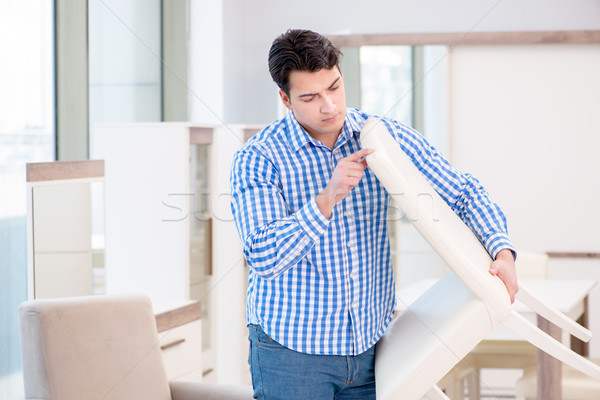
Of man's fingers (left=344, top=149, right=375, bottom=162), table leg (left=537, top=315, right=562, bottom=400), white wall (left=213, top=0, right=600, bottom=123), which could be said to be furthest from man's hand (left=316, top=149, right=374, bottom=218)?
white wall (left=213, top=0, right=600, bottom=123)

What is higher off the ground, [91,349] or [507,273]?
[507,273]

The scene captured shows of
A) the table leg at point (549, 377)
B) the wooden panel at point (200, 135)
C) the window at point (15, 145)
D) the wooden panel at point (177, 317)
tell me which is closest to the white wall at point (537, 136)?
the wooden panel at point (200, 135)

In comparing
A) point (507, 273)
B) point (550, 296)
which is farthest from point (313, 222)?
point (550, 296)

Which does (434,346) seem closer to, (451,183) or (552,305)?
(451,183)

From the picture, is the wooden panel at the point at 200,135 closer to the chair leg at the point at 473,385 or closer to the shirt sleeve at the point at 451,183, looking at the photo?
the chair leg at the point at 473,385

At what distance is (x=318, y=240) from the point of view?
4.21ft

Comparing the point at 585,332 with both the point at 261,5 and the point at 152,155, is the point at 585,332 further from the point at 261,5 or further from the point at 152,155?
the point at 261,5

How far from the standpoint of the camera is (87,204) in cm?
259

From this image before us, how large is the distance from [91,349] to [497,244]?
46.0 inches

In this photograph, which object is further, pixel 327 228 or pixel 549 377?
pixel 549 377

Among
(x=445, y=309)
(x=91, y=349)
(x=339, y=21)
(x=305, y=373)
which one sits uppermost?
(x=339, y=21)

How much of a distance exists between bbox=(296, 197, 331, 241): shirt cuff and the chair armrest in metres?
0.98

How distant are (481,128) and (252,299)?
3.10 meters

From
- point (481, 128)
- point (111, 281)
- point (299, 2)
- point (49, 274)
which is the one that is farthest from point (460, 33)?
point (49, 274)
